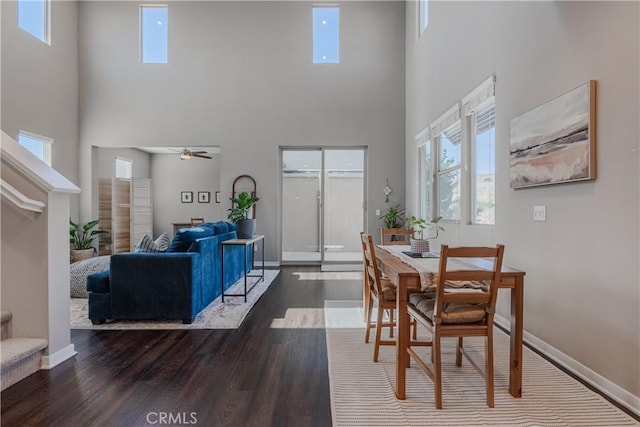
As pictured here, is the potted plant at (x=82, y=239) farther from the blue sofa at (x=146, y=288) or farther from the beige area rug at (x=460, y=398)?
the beige area rug at (x=460, y=398)

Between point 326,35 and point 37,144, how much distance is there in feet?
18.4

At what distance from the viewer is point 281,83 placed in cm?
693

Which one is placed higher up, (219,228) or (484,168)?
(484,168)

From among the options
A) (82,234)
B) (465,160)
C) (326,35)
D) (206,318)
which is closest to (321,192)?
(326,35)

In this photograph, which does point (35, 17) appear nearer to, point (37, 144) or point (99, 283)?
point (37, 144)

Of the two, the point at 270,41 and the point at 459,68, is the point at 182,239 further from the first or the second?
the point at 270,41

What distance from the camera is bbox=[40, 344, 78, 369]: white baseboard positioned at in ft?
8.02

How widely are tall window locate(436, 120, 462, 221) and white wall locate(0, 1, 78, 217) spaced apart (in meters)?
6.45

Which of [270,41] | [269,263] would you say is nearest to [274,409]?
[269,263]

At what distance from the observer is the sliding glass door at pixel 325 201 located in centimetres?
713

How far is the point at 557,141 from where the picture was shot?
2506 millimetres

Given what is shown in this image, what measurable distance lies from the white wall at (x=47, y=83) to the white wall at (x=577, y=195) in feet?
21.8

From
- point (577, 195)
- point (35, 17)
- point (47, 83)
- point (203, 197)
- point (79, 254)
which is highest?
point (35, 17)

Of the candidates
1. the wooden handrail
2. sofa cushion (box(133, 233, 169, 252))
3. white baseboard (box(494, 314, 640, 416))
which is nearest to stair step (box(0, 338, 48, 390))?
the wooden handrail
